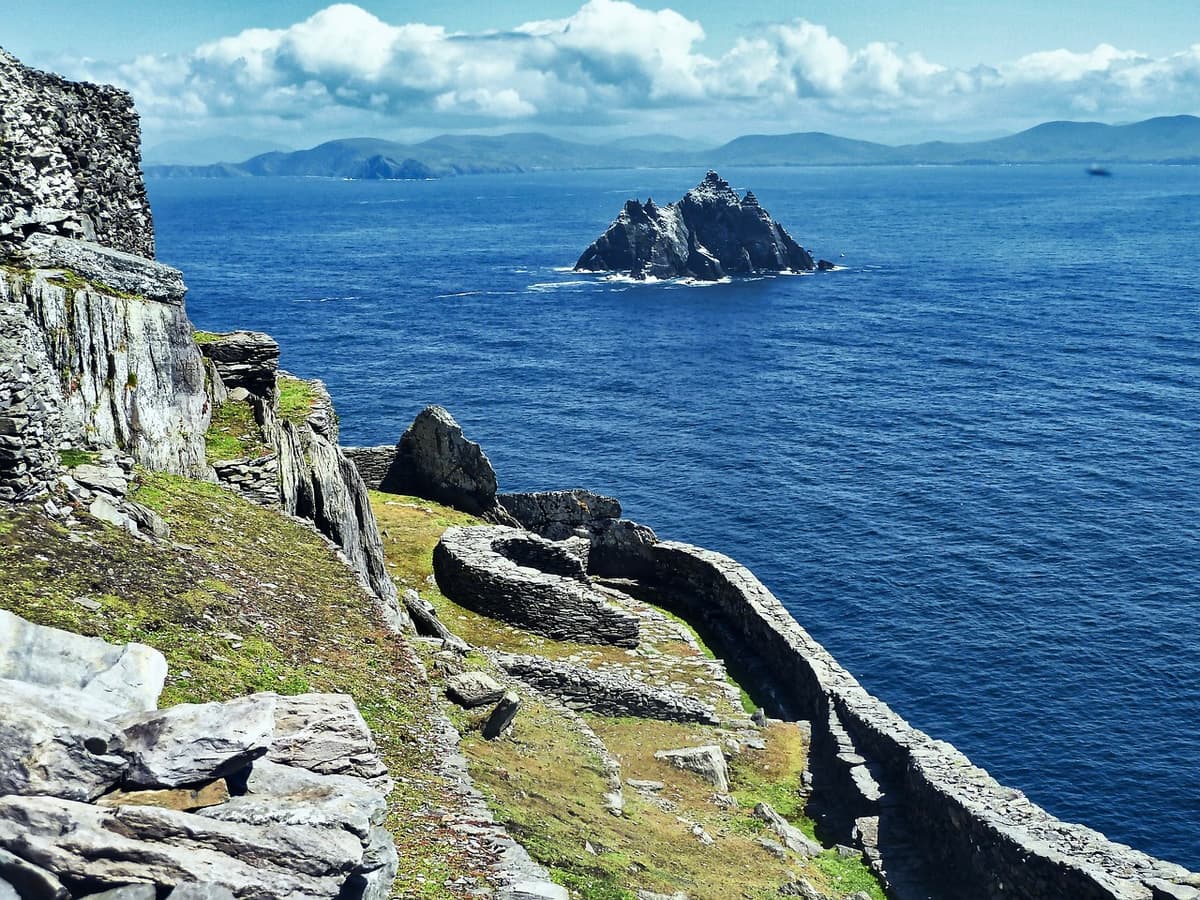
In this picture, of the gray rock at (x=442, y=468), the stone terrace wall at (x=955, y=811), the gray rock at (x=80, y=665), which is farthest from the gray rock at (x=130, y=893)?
the gray rock at (x=442, y=468)

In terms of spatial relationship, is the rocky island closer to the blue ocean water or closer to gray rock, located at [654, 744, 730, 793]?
gray rock, located at [654, 744, 730, 793]

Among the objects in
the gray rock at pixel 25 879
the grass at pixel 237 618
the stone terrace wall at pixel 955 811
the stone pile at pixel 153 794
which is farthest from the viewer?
the stone terrace wall at pixel 955 811

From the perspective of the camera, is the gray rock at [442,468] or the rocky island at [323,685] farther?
the gray rock at [442,468]

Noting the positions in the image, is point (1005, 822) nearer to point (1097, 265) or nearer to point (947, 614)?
point (947, 614)

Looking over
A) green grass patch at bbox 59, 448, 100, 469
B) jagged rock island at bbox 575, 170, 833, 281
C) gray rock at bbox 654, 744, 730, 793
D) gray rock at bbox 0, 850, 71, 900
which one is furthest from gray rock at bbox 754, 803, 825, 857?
jagged rock island at bbox 575, 170, 833, 281

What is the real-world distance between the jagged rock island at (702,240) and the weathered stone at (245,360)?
15531 centimetres

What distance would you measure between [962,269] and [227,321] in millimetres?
112928

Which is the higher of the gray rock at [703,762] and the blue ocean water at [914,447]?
the gray rock at [703,762]

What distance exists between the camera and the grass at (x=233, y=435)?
27.6 metres

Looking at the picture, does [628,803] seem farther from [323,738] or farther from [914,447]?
[914,447]

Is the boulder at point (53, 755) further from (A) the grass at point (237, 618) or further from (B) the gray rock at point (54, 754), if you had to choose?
(A) the grass at point (237, 618)

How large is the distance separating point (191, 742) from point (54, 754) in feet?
3.75

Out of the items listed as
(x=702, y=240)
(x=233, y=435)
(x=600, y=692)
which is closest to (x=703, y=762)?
(x=600, y=692)

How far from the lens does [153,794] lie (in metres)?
10.3
